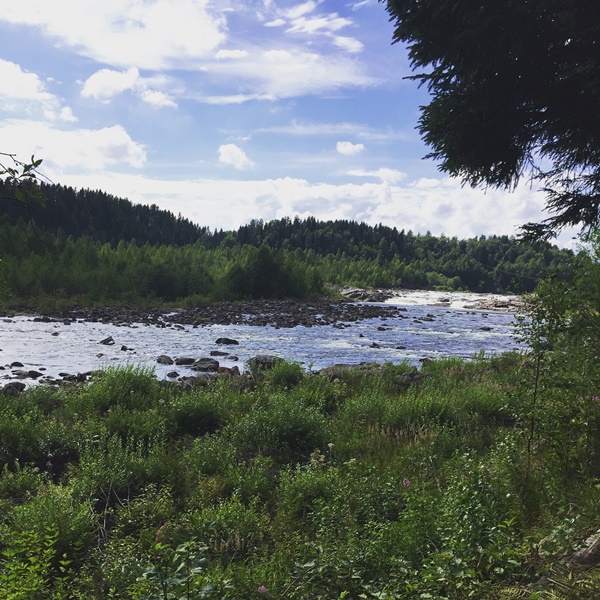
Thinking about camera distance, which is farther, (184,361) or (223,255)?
(223,255)

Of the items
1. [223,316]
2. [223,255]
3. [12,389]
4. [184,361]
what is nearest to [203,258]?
[223,255]

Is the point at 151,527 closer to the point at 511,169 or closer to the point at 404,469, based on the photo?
the point at 404,469

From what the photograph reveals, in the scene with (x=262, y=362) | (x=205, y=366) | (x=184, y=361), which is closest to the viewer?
(x=262, y=362)

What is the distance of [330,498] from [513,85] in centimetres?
566

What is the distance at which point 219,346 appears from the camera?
25.5m

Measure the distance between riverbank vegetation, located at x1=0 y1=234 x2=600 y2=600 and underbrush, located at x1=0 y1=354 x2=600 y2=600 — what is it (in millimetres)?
25

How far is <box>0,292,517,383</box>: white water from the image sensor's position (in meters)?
20.5

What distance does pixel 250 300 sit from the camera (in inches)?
2420

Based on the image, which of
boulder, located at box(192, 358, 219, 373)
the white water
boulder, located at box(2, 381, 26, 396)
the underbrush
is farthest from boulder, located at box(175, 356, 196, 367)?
the underbrush

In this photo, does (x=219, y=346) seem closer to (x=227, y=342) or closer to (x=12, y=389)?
(x=227, y=342)

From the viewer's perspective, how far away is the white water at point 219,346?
67.3 feet

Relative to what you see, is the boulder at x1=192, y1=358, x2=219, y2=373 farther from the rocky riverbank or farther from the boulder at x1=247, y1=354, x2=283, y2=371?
the rocky riverbank

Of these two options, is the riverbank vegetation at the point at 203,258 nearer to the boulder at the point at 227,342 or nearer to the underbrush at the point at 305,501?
the underbrush at the point at 305,501

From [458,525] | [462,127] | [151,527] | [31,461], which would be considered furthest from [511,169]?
[31,461]
